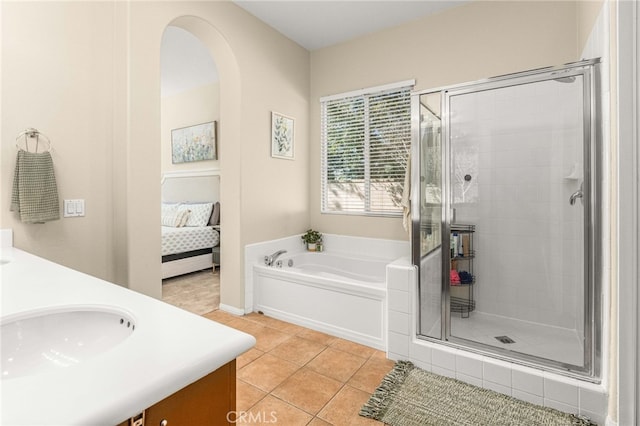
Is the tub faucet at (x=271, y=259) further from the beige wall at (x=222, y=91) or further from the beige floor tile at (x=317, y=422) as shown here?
the beige floor tile at (x=317, y=422)

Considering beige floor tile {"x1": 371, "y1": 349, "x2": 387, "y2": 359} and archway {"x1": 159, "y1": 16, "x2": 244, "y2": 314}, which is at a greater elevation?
archway {"x1": 159, "y1": 16, "x2": 244, "y2": 314}

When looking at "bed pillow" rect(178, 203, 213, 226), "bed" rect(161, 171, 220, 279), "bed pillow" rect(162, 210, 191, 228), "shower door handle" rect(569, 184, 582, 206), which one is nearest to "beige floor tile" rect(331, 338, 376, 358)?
"shower door handle" rect(569, 184, 582, 206)

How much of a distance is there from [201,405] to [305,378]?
1525mm

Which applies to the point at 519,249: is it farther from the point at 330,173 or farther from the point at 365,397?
the point at 330,173

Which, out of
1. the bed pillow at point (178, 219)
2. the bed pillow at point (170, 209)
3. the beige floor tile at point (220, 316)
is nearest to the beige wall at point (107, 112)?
the beige floor tile at point (220, 316)

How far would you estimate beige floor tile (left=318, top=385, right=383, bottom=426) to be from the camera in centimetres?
163

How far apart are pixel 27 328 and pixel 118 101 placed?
181 cm

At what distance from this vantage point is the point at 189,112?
5.50 metres

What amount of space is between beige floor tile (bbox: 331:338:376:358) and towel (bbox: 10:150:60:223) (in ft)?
6.71

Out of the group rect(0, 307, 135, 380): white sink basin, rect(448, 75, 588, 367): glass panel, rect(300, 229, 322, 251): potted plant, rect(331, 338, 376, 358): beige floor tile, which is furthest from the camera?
rect(300, 229, 322, 251): potted plant

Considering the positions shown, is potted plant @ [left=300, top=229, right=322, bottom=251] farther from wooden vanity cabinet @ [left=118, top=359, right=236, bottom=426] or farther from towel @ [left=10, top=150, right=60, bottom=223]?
wooden vanity cabinet @ [left=118, top=359, right=236, bottom=426]

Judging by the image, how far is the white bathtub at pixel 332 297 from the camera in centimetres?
242

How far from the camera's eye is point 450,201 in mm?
2174

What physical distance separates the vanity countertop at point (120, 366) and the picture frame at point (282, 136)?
258 cm
